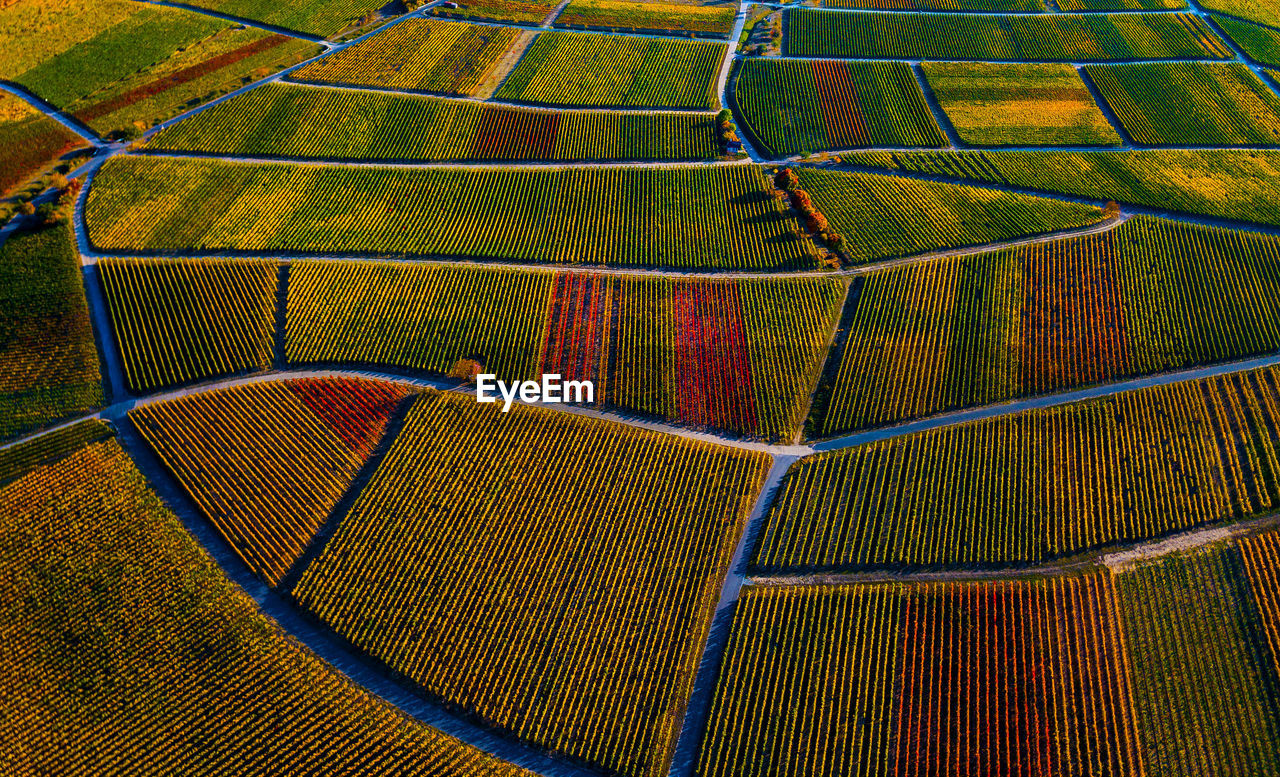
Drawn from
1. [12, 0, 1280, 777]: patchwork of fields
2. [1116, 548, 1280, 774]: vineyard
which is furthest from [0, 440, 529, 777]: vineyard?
[1116, 548, 1280, 774]: vineyard

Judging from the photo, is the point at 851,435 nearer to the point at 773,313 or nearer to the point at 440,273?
the point at 773,313

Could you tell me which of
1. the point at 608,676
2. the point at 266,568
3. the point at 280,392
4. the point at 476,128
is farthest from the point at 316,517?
the point at 476,128

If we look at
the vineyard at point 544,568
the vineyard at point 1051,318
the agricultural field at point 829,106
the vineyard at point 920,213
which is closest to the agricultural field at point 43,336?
the vineyard at point 544,568

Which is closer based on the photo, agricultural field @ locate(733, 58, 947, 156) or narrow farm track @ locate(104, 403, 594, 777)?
narrow farm track @ locate(104, 403, 594, 777)

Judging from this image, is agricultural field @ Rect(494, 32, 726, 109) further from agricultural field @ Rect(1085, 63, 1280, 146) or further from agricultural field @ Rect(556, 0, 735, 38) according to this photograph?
agricultural field @ Rect(1085, 63, 1280, 146)

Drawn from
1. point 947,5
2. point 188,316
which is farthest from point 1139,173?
point 188,316

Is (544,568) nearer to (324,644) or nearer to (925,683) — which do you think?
(324,644)
